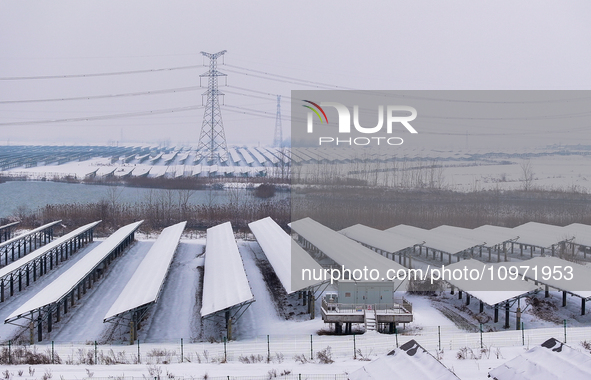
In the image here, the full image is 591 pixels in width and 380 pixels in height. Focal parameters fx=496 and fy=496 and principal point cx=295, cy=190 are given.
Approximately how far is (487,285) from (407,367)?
8.32m

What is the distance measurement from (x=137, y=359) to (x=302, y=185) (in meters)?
32.2

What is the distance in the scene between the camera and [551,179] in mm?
46719

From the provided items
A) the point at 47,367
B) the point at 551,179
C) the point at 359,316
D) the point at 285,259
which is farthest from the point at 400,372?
the point at 551,179

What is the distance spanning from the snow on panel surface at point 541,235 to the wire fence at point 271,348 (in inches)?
388

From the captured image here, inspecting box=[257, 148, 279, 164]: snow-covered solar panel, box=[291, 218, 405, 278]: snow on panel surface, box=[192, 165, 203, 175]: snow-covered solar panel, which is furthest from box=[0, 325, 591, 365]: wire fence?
box=[257, 148, 279, 164]: snow-covered solar panel

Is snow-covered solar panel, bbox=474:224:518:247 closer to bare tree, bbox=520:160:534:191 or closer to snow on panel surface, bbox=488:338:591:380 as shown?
snow on panel surface, bbox=488:338:591:380

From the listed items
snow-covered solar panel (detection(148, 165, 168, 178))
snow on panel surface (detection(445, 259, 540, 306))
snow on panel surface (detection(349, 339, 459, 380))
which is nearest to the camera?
snow on panel surface (detection(349, 339, 459, 380))

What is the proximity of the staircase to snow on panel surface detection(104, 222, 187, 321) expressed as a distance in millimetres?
5570

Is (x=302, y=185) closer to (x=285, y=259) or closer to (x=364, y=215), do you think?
(x=364, y=215)

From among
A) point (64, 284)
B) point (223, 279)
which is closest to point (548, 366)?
point (223, 279)

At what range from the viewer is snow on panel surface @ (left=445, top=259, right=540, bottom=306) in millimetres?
13891

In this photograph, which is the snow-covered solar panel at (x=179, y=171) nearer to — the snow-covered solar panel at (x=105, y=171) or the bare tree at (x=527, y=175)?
the snow-covered solar panel at (x=105, y=171)

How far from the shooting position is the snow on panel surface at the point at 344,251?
16.2m

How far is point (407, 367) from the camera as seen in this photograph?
7.79 m
